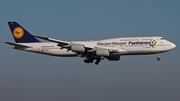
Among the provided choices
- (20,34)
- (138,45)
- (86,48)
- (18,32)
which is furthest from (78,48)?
(18,32)

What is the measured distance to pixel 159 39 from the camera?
6994cm

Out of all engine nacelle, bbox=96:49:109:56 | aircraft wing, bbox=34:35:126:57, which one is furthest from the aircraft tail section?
engine nacelle, bbox=96:49:109:56

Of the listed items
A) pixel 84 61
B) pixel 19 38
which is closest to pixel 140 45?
pixel 84 61

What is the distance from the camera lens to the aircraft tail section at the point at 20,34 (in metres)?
79.2

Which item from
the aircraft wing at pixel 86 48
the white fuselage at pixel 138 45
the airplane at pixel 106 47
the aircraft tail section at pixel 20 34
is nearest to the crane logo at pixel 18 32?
the aircraft tail section at pixel 20 34

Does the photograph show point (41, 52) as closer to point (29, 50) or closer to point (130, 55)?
point (29, 50)

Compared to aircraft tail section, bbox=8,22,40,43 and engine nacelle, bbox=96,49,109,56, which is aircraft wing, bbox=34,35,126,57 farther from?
aircraft tail section, bbox=8,22,40,43

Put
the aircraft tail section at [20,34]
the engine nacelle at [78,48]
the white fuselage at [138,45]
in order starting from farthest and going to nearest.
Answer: the aircraft tail section at [20,34], the engine nacelle at [78,48], the white fuselage at [138,45]

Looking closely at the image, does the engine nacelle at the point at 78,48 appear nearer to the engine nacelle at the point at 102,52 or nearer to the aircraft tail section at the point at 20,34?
the engine nacelle at the point at 102,52

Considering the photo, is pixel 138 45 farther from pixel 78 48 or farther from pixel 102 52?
pixel 78 48

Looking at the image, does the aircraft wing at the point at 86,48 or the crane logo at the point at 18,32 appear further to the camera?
the crane logo at the point at 18,32

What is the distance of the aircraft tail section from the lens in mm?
79250

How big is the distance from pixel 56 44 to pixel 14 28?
10.6 metres

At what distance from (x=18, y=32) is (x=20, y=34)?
0.65 meters
